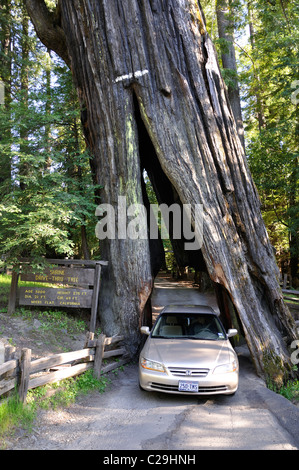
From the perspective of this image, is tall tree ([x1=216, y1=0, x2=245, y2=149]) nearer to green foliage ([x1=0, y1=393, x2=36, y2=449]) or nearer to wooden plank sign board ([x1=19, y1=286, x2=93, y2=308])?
wooden plank sign board ([x1=19, y1=286, x2=93, y2=308])

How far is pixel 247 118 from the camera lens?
84.5ft

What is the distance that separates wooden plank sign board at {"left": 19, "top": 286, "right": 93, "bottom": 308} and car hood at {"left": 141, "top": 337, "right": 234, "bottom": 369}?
9.03ft

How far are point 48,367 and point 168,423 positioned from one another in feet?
6.62

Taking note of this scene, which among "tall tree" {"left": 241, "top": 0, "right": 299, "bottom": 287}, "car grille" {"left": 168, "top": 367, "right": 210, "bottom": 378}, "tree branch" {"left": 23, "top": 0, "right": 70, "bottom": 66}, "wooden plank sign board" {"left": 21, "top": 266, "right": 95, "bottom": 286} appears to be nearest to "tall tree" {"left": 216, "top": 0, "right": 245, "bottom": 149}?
"tall tree" {"left": 241, "top": 0, "right": 299, "bottom": 287}

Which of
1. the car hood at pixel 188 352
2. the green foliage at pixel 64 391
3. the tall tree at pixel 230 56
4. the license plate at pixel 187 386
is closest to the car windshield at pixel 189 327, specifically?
the car hood at pixel 188 352

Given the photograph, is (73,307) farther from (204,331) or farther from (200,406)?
(200,406)

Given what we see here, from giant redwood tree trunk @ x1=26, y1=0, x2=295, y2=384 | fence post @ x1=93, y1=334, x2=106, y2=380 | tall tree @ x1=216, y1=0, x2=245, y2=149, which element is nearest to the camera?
fence post @ x1=93, y1=334, x2=106, y2=380

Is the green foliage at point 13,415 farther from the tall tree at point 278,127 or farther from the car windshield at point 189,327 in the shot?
the tall tree at point 278,127

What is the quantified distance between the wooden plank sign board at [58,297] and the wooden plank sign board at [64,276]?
0.85 ft

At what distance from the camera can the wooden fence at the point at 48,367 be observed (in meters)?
4.63

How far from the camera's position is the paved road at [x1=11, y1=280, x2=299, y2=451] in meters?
4.25

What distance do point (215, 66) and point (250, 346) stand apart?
7.68 metres

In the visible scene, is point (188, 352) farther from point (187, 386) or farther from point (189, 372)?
point (187, 386)

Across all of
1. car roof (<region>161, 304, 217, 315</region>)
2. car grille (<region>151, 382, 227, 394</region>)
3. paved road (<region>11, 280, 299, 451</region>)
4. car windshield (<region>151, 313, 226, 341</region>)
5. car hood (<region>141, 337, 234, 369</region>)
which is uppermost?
car roof (<region>161, 304, 217, 315</region>)
